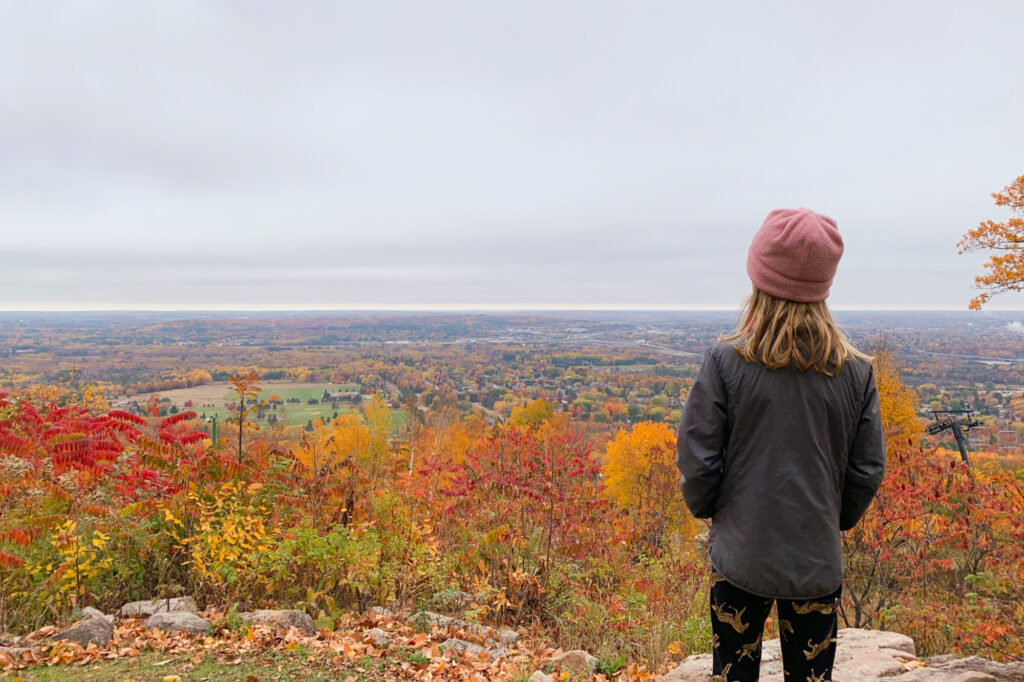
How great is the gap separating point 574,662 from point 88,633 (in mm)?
3764

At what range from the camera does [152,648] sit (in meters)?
3.96

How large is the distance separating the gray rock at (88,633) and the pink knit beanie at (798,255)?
5.22 m

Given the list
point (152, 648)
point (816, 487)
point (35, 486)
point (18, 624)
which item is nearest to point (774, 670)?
point (816, 487)

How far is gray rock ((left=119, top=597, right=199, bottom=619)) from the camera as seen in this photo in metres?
4.46

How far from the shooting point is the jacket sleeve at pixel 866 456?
209 centimetres

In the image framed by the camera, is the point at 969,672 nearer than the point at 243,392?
Yes

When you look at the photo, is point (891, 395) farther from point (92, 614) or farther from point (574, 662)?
point (92, 614)

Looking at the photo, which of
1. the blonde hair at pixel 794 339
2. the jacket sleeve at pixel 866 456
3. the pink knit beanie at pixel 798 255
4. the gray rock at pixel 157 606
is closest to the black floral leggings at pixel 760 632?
the jacket sleeve at pixel 866 456

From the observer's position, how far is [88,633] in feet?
12.9

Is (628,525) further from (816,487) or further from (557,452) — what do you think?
(816,487)

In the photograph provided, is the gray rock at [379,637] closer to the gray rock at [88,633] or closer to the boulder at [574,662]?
the boulder at [574,662]

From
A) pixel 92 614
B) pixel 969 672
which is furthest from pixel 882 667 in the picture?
pixel 92 614

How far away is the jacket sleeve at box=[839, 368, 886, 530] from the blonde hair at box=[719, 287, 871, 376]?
9.2 inches

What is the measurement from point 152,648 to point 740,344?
4.77 meters
